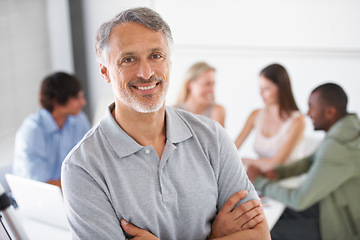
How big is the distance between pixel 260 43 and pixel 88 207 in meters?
1.72

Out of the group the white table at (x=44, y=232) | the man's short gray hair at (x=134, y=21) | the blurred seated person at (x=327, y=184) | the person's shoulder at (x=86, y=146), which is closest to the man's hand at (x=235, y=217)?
the person's shoulder at (x=86, y=146)

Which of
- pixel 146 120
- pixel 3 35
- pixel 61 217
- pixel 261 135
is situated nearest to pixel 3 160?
pixel 3 35

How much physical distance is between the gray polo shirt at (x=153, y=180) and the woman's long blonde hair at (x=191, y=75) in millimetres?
1397

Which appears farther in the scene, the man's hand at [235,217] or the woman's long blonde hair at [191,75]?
the woman's long blonde hair at [191,75]

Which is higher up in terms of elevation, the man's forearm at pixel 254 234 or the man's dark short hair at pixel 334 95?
the man's dark short hair at pixel 334 95

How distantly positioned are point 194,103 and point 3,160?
1610 millimetres

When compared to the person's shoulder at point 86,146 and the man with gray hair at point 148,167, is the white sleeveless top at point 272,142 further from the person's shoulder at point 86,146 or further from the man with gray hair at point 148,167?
the person's shoulder at point 86,146

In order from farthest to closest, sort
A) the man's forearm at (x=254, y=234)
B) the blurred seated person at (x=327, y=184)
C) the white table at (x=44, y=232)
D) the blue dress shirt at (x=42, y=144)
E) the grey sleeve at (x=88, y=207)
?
1. the blue dress shirt at (x=42, y=144)
2. the blurred seated person at (x=327, y=184)
3. the white table at (x=44, y=232)
4. the man's forearm at (x=254, y=234)
5. the grey sleeve at (x=88, y=207)

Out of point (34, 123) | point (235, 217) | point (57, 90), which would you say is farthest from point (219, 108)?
point (235, 217)

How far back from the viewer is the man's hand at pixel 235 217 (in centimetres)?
127

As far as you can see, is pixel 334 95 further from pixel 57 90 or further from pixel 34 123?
pixel 34 123

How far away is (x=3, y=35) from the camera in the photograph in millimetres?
3074

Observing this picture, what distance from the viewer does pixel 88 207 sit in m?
1.12

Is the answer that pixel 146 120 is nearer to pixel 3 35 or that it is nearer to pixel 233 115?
pixel 233 115
